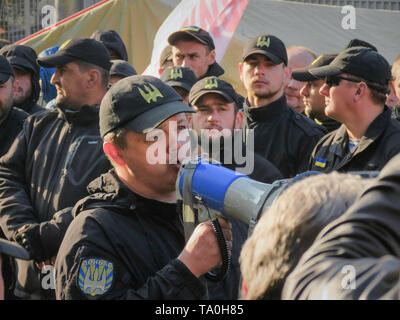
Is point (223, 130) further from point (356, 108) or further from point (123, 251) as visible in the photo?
point (123, 251)

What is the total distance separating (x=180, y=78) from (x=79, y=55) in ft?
3.13

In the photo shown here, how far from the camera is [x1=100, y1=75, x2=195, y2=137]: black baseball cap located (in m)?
2.56

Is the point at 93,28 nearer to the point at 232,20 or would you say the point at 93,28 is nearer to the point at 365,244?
the point at 232,20

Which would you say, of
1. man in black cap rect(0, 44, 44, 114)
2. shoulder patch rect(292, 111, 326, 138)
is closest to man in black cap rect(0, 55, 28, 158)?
man in black cap rect(0, 44, 44, 114)

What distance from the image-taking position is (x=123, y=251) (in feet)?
7.96

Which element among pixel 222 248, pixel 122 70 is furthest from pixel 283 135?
pixel 222 248

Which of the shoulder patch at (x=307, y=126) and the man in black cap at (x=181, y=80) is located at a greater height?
the man in black cap at (x=181, y=80)

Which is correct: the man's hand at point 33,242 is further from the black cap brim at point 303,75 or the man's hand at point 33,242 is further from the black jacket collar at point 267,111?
the black cap brim at point 303,75

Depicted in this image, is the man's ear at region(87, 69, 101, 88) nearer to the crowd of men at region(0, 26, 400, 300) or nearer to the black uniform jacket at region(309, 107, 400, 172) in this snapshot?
the crowd of men at region(0, 26, 400, 300)

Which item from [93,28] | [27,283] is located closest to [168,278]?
[27,283]

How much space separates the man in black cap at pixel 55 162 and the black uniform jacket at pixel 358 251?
110 inches

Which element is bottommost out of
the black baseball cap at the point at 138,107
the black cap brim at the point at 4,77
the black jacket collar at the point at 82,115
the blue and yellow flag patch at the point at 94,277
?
the blue and yellow flag patch at the point at 94,277

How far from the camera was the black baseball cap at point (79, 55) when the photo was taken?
424cm

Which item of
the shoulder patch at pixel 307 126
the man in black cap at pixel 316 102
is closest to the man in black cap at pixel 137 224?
the shoulder patch at pixel 307 126
